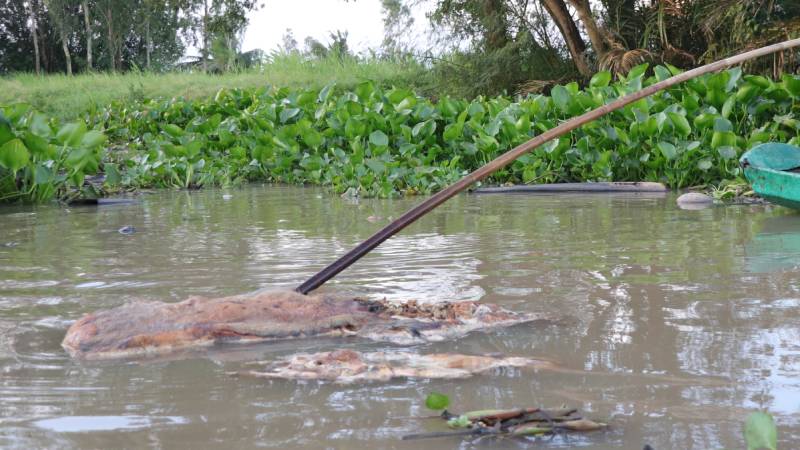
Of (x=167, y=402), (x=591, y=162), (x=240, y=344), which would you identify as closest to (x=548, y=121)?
(x=591, y=162)

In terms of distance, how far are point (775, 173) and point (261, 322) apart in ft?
10.5

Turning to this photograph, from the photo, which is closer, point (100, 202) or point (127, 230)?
point (127, 230)

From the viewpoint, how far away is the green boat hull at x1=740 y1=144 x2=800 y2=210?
4.46m

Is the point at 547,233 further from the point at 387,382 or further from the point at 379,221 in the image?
the point at 387,382

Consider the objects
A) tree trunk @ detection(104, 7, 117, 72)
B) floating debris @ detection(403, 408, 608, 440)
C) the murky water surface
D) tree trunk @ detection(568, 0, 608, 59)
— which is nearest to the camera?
floating debris @ detection(403, 408, 608, 440)

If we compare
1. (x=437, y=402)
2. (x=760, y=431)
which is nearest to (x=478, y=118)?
(x=437, y=402)

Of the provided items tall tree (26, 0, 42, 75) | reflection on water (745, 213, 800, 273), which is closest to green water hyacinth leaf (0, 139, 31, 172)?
reflection on water (745, 213, 800, 273)

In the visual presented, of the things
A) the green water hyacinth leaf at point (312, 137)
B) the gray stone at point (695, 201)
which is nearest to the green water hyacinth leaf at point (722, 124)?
the gray stone at point (695, 201)

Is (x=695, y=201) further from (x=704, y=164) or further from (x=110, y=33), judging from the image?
(x=110, y=33)

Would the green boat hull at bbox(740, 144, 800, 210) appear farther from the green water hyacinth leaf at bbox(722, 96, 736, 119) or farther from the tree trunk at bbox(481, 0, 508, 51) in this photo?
the tree trunk at bbox(481, 0, 508, 51)

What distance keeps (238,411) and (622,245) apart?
2476 mm

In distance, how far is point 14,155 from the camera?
5.60 m

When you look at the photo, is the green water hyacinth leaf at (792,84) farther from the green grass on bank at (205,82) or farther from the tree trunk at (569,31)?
the green grass on bank at (205,82)

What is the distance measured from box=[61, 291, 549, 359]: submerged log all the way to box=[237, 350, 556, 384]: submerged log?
206 mm
